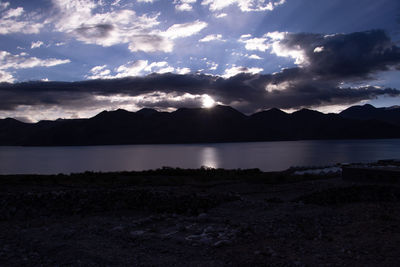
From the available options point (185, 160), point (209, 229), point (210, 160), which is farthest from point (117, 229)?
point (185, 160)

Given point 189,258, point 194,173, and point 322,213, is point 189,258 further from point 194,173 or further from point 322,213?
point 194,173

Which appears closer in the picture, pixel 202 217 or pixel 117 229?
pixel 117 229

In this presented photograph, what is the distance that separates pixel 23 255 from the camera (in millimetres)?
7359

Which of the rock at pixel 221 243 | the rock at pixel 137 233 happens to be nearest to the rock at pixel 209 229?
the rock at pixel 221 243

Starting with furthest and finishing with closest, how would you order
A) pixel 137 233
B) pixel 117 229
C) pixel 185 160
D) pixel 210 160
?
pixel 185 160 < pixel 210 160 < pixel 117 229 < pixel 137 233

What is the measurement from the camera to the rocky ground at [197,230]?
22.6 feet

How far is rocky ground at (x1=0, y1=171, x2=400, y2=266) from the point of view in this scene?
689cm

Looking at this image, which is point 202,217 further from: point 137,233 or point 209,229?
point 137,233

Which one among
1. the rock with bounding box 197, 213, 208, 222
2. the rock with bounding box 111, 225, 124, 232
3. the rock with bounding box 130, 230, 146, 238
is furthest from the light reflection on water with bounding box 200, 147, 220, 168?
the rock with bounding box 130, 230, 146, 238

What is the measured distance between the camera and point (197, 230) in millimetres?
9219

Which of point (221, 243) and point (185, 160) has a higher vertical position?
point (221, 243)

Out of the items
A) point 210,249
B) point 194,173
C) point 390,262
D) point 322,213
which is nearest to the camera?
point 390,262

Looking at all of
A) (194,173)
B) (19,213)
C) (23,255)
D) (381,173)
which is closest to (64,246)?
(23,255)

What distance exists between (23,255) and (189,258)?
3.90 m
